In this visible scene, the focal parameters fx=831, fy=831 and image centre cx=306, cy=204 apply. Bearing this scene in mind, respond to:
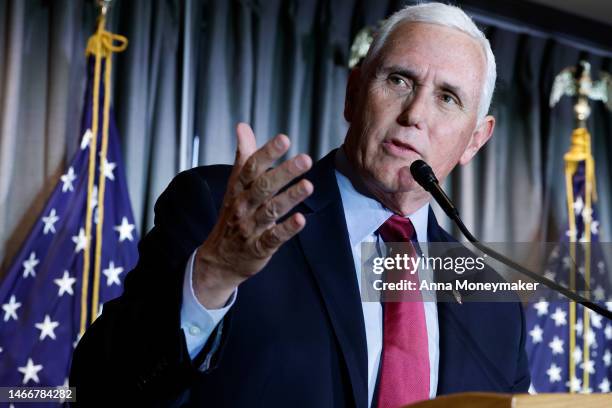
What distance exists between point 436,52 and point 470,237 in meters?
0.56

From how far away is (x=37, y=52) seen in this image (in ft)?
11.0

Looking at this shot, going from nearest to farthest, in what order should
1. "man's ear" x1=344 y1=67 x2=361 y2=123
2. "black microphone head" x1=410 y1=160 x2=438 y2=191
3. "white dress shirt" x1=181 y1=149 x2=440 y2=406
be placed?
1. "black microphone head" x1=410 y1=160 x2=438 y2=191
2. "white dress shirt" x1=181 y1=149 x2=440 y2=406
3. "man's ear" x1=344 y1=67 x2=361 y2=123

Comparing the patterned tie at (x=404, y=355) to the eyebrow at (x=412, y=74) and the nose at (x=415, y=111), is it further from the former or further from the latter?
the eyebrow at (x=412, y=74)

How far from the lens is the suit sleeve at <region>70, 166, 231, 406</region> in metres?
1.26

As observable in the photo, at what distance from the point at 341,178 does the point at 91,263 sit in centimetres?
162

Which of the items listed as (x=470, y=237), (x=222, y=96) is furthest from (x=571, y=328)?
(x=470, y=237)

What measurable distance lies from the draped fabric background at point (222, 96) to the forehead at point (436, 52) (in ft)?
5.88

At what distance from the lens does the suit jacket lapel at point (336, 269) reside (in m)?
1.51

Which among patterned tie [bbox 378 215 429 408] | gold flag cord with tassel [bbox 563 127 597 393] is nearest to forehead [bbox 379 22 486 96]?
patterned tie [bbox 378 215 429 408]

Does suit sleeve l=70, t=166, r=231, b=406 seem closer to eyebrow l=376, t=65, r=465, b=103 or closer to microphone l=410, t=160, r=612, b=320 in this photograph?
A: microphone l=410, t=160, r=612, b=320

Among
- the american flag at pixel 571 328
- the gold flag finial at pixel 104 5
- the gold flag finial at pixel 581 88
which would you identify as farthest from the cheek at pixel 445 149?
the gold flag finial at pixel 581 88

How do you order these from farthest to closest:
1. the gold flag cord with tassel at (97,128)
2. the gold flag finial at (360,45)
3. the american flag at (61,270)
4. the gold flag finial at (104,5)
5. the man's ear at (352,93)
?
the gold flag finial at (360,45) < the gold flag finial at (104,5) < the gold flag cord with tassel at (97,128) < the american flag at (61,270) < the man's ear at (352,93)

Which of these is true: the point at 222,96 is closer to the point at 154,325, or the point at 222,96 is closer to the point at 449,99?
the point at 449,99

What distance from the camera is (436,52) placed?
6.14 feet
